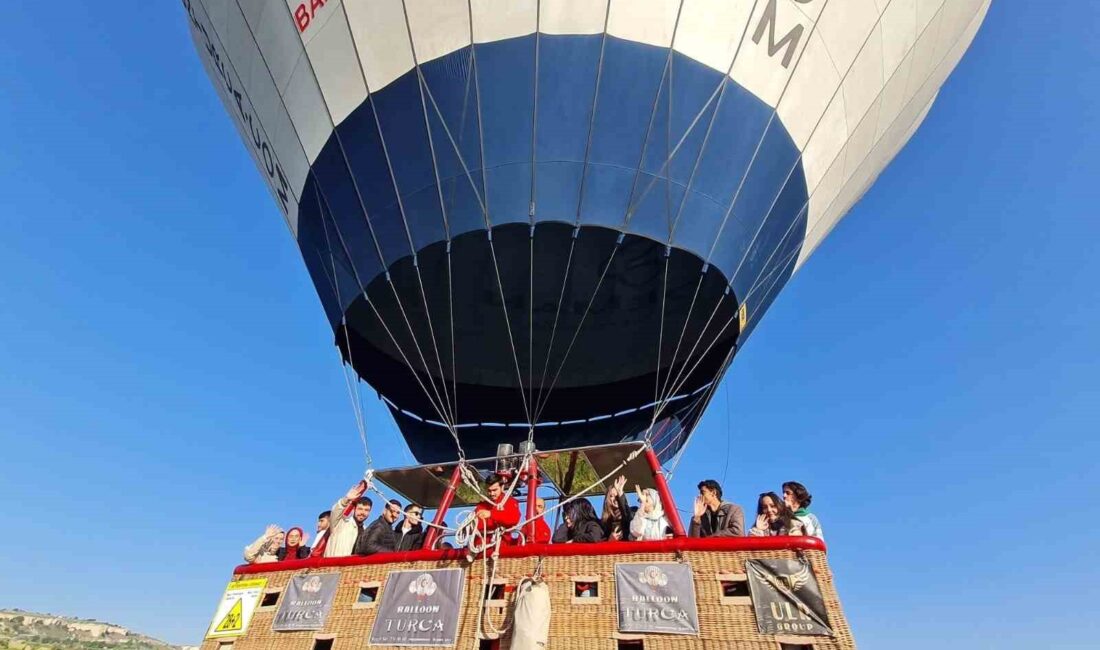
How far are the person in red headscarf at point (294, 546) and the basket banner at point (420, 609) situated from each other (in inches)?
71.8

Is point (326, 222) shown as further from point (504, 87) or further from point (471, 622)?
point (471, 622)

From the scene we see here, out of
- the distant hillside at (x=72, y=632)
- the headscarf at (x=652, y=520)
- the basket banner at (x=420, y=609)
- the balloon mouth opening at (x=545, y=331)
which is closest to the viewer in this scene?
the basket banner at (x=420, y=609)

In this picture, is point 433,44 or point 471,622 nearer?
point 471,622

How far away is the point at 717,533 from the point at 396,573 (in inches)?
90.6

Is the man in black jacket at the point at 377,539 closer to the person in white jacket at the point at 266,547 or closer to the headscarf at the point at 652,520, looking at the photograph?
the person in white jacket at the point at 266,547

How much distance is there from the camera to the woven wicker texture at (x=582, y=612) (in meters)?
3.40

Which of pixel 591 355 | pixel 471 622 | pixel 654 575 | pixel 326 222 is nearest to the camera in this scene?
pixel 654 575

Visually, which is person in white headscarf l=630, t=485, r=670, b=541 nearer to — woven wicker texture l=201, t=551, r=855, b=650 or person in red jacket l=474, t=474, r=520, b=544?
woven wicker texture l=201, t=551, r=855, b=650

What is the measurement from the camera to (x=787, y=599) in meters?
3.38

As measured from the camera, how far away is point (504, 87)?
6.39m

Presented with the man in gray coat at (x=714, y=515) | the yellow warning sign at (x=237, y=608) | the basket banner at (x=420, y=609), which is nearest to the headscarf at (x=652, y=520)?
the man in gray coat at (x=714, y=515)

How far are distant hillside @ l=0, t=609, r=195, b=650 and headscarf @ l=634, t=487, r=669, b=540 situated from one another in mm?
83523

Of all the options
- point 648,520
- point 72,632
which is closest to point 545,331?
point 648,520

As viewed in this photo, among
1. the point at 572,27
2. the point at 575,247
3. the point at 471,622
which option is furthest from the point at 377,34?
the point at 471,622
